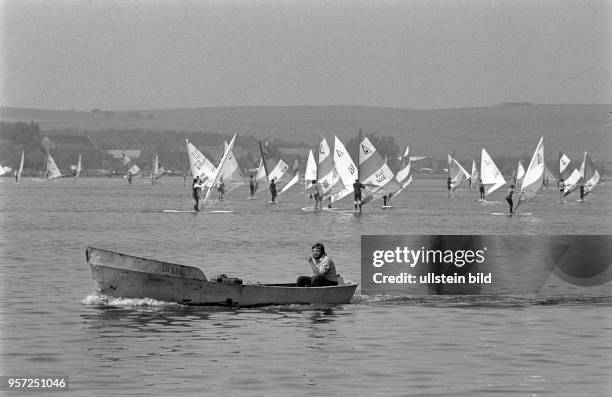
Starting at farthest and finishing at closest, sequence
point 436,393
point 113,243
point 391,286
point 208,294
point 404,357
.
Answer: point 113,243 < point 391,286 < point 208,294 < point 404,357 < point 436,393

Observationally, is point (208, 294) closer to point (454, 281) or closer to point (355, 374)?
point (454, 281)

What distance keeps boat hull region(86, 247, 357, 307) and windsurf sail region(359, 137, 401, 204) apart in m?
61.2

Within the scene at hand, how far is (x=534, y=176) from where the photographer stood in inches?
4048

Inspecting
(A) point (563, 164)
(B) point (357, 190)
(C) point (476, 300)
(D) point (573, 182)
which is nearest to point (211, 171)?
(B) point (357, 190)

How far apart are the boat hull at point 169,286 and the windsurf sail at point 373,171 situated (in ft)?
201

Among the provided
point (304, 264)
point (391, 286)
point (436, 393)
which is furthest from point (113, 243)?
point (436, 393)

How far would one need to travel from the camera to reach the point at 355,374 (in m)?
28.0

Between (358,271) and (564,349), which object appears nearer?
(564,349)

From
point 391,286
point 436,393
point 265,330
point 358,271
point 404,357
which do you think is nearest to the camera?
point 436,393

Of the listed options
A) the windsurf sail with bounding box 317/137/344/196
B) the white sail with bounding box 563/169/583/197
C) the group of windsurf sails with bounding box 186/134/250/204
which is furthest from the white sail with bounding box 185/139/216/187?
the white sail with bounding box 563/169/583/197

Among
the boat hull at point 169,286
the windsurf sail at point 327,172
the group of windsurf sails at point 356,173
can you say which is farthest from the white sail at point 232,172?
the boat hull at point 169,286

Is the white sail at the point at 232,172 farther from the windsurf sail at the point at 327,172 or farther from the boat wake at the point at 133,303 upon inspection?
the boat wake at the point at 133,303

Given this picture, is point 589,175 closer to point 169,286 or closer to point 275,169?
point 275,169

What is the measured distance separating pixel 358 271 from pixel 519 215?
2322 inches
